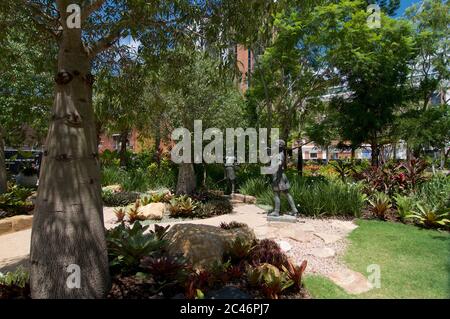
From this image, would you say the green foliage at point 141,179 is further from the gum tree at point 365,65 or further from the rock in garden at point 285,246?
the rock in garden at point 285,246

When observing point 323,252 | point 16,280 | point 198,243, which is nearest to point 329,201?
point 323,252

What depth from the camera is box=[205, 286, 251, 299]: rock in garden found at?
153 inches

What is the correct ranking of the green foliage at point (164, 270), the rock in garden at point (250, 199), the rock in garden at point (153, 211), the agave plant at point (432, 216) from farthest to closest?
the rock in garden at point (250, 199)
the rock in garden at point (153, 211)
the agave plant at point (432, 216)
the green foliage at point (164, 270)

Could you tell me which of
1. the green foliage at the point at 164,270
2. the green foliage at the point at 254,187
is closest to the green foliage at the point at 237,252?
the green foliage at the point at 164,270

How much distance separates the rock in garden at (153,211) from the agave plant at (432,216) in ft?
22.1

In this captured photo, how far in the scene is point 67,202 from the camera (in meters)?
3.52

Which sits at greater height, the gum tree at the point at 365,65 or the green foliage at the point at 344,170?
the gum tree at the point at 365,65

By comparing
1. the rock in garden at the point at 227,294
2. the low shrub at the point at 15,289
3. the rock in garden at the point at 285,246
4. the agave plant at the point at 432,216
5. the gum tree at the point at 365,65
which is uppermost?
the gum tree at the point at 365,65

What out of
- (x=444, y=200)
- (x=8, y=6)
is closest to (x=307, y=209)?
(x=444, y=200)

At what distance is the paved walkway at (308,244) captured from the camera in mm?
4915

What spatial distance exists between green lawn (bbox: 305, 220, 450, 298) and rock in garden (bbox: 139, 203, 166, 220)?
209 inches

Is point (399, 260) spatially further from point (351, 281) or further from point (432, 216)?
point (432, 216)
